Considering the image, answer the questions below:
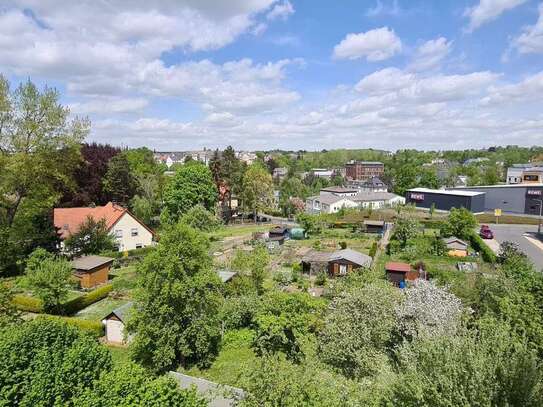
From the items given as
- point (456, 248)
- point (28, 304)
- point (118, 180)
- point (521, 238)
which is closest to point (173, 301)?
point (28, 304)

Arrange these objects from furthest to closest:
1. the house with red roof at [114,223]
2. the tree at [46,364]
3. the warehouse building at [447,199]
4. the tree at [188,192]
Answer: the warehouse building at [447,199] < the tree at [188,192] < the house with red roof at [114,223] < the tree at [46,364]

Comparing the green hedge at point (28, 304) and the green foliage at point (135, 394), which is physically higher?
the green foliage at point (135, 394)

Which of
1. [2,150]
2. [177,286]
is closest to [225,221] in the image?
[2,150]

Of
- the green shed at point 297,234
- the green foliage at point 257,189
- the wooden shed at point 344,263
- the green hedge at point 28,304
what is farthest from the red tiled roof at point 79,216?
the wooden shed at point 344,263

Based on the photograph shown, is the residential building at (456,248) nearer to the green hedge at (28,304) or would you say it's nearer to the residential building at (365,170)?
the green hedge at (28,304)

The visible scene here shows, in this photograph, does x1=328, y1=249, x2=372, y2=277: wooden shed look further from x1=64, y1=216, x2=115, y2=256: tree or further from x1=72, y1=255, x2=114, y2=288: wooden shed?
x1=64, y1=216, x2=115, y2=256: tree

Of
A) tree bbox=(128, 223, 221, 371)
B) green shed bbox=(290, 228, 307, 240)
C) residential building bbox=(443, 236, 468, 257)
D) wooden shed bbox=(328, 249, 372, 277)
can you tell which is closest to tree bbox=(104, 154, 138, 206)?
green shed bbox=(290, 228, 307, 240)
